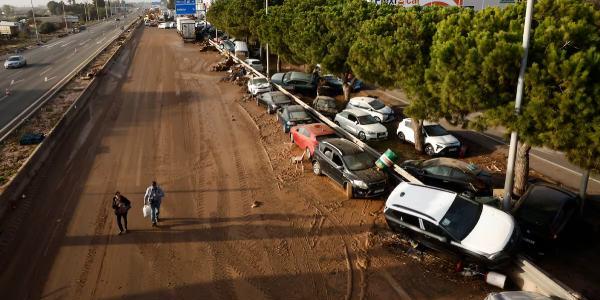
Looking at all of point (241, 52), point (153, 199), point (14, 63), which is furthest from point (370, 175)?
point (14, 63)

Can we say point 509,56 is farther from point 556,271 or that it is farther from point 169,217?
point 169,217

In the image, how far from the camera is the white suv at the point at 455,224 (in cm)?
1028

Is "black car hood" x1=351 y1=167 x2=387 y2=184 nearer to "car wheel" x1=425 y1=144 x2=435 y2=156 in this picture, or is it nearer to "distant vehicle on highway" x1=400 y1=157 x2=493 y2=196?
"distant vehicle on highway" x1=400 y1=157 x2=493 y2=196

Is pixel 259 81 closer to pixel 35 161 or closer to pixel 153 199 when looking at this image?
pixel 35 161

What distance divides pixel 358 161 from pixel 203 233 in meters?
5.99

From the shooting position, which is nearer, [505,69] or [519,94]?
[505,69]

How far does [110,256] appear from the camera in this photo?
11430 mm

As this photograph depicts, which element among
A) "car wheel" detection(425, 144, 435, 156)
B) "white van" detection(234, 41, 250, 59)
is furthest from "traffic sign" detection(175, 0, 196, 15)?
"car wheel" detection(425, 144, 435, 156)

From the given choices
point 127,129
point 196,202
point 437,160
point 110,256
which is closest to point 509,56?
point 437,160

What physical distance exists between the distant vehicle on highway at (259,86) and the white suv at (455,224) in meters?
17.8

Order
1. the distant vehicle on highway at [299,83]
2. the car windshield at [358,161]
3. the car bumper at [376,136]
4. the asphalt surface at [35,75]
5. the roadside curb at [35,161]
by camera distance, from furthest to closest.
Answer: the distant vehicle on highway at [299,83]
the asphalt surface at [35,75]
the car bumper at [376,136]
the car windshield at [358,161]
the roadside curb at [35,161]

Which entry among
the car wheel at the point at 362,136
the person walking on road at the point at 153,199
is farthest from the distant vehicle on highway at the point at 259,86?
the person walking on road at the point at 153,199

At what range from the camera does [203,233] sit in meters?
12.6

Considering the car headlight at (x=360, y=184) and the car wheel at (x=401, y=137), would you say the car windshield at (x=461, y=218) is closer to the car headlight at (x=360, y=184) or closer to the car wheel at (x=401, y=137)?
the car headlight at (x=360, y=184)
